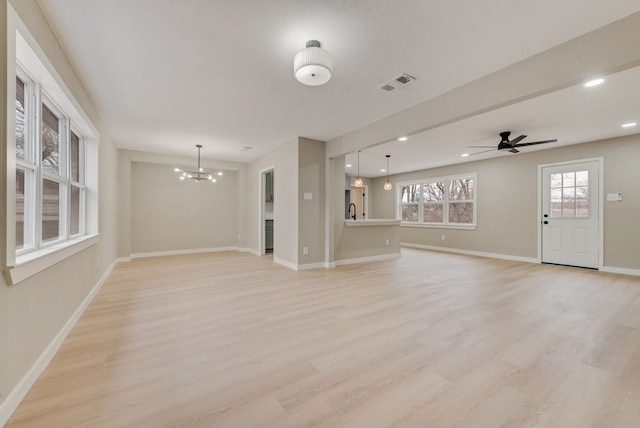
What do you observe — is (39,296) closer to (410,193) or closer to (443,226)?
(443,226)

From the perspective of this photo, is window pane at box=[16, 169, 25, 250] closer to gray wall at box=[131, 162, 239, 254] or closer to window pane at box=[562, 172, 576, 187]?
gray wall at box=[131, 162, 239, 254]

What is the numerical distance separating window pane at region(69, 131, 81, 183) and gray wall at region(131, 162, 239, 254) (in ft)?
10.9

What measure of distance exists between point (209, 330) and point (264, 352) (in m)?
0.67

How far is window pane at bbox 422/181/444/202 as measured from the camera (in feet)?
25.4

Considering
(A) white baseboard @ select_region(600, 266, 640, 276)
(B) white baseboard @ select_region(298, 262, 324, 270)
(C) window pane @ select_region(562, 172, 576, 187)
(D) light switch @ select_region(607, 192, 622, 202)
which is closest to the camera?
(A) white baseboard @ select_region(600, 266, 640, 276)

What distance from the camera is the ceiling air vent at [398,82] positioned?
8.79 ft

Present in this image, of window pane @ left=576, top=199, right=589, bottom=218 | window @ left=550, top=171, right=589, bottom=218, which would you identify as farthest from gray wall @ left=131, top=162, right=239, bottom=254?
window pane @ left=576, top=199, right=589, bottom=218

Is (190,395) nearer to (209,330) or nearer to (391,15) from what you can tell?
(209,330)

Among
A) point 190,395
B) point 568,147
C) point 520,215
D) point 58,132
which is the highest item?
point 568,147

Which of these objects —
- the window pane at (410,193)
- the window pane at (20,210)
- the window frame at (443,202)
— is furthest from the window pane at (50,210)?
the window pane at (410,193)

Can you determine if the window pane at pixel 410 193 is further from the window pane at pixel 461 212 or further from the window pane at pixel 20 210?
the window pane at pixel 20 210

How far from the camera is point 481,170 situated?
6695 millimetres

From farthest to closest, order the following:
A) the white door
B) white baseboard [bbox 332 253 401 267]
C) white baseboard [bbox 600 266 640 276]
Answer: white baseboard [bbox 332 253 401 267] < the white door < white baseboard [bbox 600 266 640 276]

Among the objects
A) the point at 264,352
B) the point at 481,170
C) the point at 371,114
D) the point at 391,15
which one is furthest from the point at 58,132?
the point at 481,170
